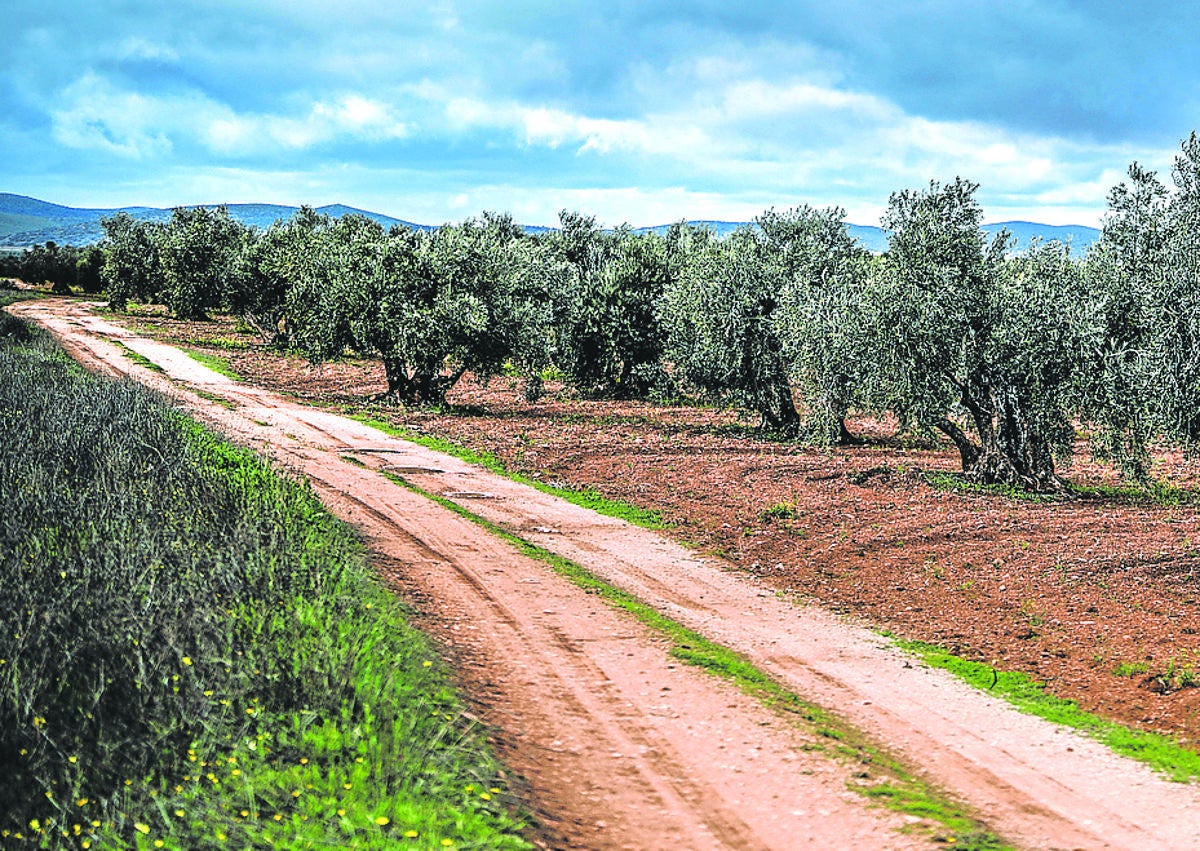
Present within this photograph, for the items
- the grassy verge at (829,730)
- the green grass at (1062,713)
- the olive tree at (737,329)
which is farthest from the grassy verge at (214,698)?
the olive tree at (737,329)

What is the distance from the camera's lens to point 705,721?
7305mm

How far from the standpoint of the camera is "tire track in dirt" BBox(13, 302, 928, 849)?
18.8 feet

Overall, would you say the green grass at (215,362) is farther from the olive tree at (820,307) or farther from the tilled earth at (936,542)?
the olive tree at (820,307)

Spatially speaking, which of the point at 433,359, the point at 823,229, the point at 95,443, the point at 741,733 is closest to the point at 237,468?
the point at 95,443

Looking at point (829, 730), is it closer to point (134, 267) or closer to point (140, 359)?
point (140, 359)

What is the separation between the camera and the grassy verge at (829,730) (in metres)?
5.87

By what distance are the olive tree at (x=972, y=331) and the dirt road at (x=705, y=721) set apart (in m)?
6.39

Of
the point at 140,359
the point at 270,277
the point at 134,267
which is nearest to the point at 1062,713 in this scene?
the point at 140,359

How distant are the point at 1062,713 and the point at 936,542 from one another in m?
5.35

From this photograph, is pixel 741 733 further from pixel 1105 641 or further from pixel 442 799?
pixel 1105 641

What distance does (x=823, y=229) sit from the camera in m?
24.5

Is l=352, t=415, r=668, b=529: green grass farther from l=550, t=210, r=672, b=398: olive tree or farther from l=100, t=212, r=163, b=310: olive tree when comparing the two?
l=100, t=212, r=163, b=310: olive tree

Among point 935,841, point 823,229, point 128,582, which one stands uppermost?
point 823,229

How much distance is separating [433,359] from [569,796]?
73.2 ft
